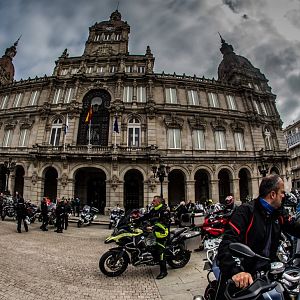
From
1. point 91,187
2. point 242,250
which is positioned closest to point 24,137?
point 91,187

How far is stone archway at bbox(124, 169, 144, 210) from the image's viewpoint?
80.0 feet

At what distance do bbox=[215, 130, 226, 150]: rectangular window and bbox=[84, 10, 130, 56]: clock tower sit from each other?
16412 mm

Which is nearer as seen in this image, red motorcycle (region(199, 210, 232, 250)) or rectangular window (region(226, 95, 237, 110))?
red motorcycle (region(199, 210, 232, 250))

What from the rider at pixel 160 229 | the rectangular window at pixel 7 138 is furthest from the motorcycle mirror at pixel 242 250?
the rectangular window at pixel 7 138

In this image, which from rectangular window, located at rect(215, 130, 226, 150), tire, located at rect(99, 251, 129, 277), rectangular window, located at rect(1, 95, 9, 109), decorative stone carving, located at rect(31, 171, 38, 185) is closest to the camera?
tire, located at rect(99, 251, 129, 277)

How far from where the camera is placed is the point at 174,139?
24766 mm

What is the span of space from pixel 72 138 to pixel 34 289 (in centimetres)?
2090

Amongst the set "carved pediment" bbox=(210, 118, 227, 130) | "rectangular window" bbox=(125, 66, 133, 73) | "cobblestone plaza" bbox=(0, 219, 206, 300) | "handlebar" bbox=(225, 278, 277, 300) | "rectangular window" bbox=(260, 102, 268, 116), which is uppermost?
"rectangular window" bbox=(125, 66, 133, 73)

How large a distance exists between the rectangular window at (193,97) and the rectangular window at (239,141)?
626 centimetres

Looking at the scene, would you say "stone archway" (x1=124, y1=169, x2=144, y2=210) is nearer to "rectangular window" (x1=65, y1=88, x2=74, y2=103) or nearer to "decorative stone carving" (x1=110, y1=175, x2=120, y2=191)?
"decorative stone carving" (x1=110, y1=175, x2=120, y2=191)

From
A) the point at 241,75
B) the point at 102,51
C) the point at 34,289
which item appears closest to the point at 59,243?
the point at 34,289

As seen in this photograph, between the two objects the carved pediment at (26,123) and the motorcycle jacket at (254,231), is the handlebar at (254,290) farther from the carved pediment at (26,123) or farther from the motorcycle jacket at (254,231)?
the carved pediment at (26,123)

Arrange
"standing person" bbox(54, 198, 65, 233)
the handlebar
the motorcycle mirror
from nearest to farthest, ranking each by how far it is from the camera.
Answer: the handlebar → the motorcycle mirror → "standing person" bbox(54, 198, 65, 233)

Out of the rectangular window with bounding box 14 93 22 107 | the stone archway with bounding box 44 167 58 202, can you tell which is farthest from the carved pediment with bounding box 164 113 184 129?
the rectangular window with bounding box 14 93 22 107
